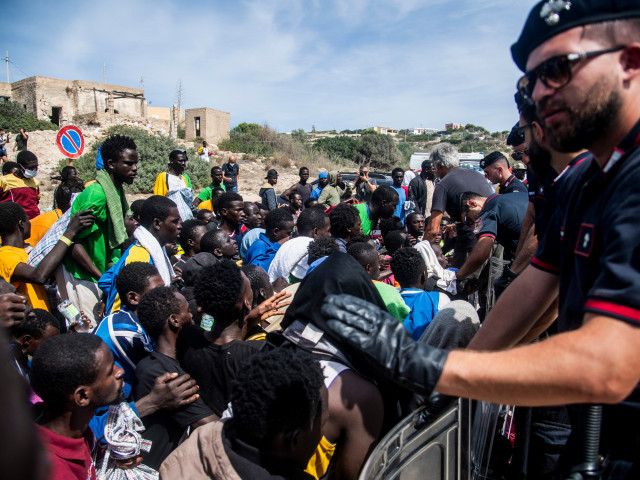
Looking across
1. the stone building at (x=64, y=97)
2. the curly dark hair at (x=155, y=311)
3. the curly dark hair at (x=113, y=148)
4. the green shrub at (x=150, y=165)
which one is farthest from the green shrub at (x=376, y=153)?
the curly dark hair at (x=155, y=311)

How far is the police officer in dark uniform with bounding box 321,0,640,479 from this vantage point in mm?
998

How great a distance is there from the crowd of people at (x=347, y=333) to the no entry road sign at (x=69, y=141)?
4.19 meters

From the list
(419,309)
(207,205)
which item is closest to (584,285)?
(419,309)

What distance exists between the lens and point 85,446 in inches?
81.1

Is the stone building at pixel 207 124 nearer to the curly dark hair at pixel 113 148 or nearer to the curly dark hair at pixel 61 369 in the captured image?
the curly dark hair at pixel 113 148

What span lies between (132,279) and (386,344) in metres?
2.58

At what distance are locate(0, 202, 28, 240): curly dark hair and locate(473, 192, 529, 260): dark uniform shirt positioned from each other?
3.93m

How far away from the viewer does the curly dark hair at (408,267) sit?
12.2 feet

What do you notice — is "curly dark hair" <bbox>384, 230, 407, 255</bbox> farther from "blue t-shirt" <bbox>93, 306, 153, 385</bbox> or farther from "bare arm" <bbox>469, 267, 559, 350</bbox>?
"bare arm" <bbox>469, 267, 559, 350</bbox>

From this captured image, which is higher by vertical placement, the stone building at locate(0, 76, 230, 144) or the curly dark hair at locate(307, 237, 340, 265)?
the stone building at locate(0, 76, 230, 144)

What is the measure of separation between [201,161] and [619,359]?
2322 centimetres

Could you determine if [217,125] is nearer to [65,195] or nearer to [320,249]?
[65,195]

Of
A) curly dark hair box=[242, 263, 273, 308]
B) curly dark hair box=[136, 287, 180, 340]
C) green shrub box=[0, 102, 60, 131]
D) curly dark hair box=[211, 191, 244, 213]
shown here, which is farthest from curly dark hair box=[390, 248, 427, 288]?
green shrub box=[0, 102, 60, 131]

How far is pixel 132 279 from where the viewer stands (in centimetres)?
321
